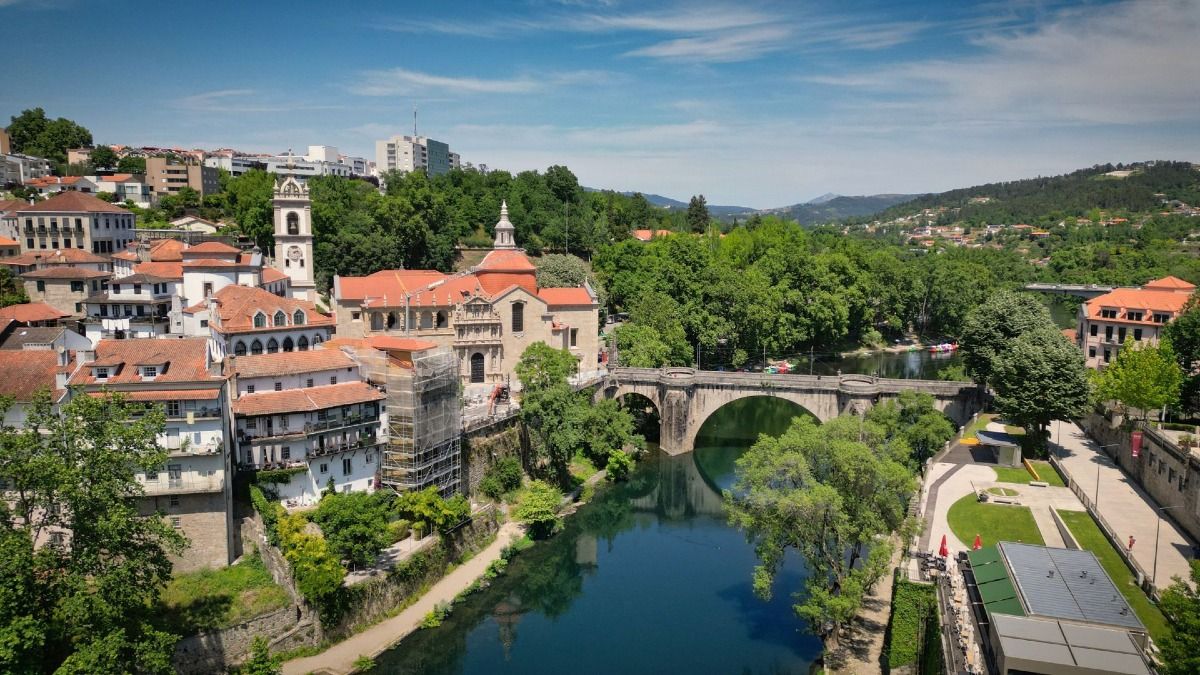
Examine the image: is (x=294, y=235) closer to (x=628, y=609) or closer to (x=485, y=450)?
(x=485, y=450)

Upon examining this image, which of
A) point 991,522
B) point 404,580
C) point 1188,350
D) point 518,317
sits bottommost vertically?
point 404,580

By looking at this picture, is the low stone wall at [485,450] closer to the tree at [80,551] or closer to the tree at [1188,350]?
the tree at [80,551]

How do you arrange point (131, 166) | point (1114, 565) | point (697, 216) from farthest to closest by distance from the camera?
1. point (697, 216)
2. point (131, 166)
3. point (1114, 565)

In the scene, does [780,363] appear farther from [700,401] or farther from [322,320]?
[322,320]

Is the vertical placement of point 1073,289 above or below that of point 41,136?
below

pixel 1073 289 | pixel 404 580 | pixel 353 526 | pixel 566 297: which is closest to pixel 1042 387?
pixel 566 297

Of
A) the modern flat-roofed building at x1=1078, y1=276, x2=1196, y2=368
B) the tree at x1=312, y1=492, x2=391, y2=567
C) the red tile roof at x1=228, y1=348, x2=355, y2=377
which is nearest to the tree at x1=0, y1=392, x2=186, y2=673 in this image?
the tree at x1=312, y1=492, x2=391, y2=567

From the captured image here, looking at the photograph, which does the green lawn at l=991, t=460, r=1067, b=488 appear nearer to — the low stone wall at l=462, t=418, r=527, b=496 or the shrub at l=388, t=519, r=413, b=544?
the low stone wall at l=462, t=418, r=527, b=496
